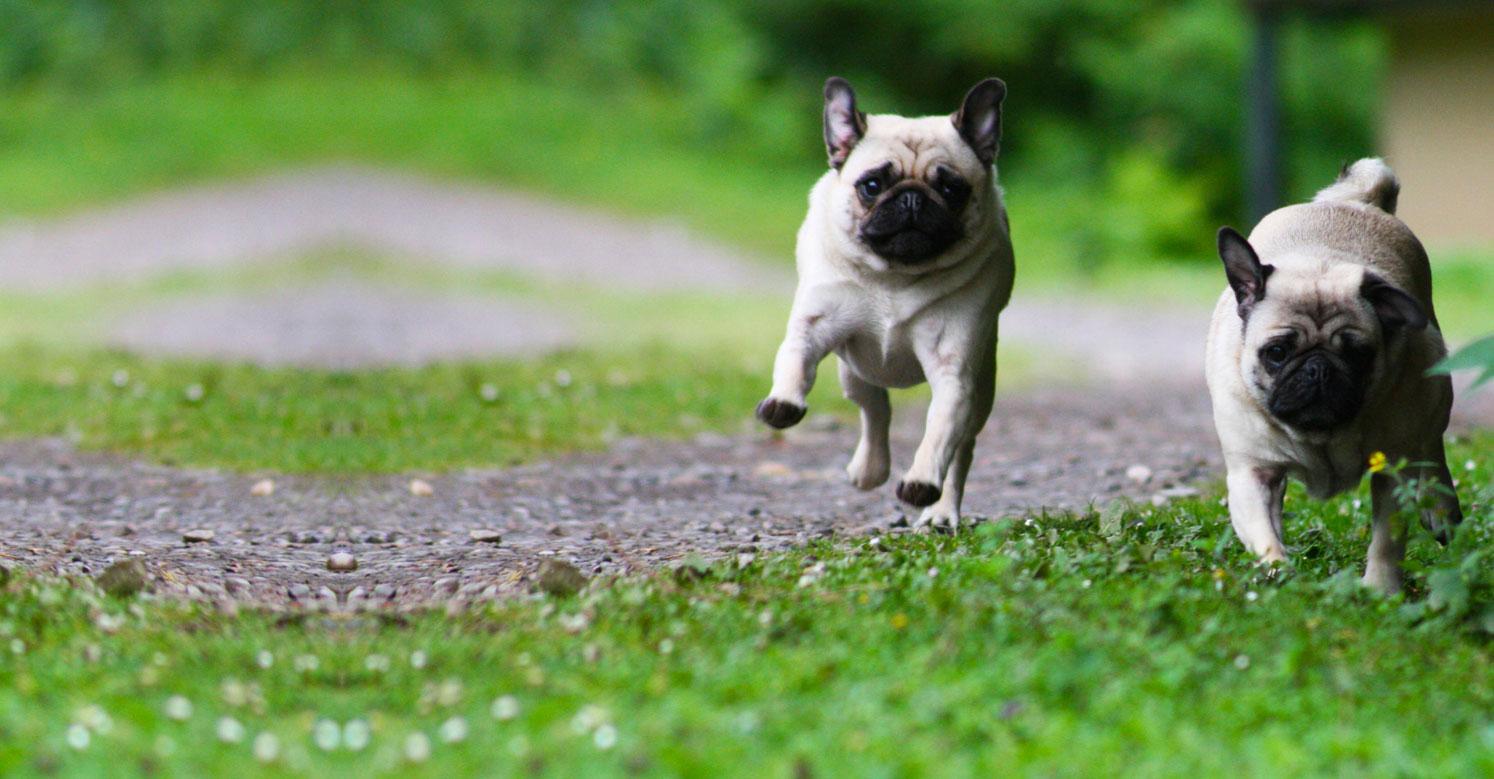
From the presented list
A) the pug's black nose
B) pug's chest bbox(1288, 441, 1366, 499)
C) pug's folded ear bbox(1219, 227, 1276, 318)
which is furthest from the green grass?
pug's folded ear bbox(1219, 227, 1276, 318)

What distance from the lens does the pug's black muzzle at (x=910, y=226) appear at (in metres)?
6.36

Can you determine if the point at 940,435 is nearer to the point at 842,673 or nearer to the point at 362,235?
the point at 842,673

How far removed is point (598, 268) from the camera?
20.6 m

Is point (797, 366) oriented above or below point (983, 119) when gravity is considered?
below

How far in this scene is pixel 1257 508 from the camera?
6.13 metres

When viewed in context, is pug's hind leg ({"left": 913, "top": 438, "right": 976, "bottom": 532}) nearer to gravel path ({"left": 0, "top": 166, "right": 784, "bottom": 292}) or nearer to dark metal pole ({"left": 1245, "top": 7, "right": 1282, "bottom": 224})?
gravel path ({"left": 0, "top": 166, "right": 784, "bottom": 292})

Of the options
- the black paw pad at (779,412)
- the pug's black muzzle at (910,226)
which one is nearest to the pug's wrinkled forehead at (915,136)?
the pug's black muzzle at (910,226)

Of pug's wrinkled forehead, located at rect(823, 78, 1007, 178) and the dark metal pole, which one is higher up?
the dark metal pole

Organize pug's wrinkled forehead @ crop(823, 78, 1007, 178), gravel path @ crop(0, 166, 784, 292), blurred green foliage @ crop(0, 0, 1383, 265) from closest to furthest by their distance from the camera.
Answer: pug's wrinkled forehead @ crop(823, 78, 1007, 178) < gravel path @ crop(0, 166, 784, 292) < blurred green foliage @ crop(0, 0, 1383, 265)

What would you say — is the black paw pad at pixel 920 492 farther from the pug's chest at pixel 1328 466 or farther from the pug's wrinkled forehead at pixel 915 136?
the pug's chest at pixel 1328 466

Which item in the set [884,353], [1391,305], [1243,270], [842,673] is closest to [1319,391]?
[1391,305]

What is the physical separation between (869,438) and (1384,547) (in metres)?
2.15

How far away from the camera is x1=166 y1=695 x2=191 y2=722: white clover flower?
15.1 feet

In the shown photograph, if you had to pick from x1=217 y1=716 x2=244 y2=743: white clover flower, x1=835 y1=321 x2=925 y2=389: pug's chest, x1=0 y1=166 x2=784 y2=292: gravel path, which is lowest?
x1=217 y1=716 x2=244 y2=743: white clover flower
